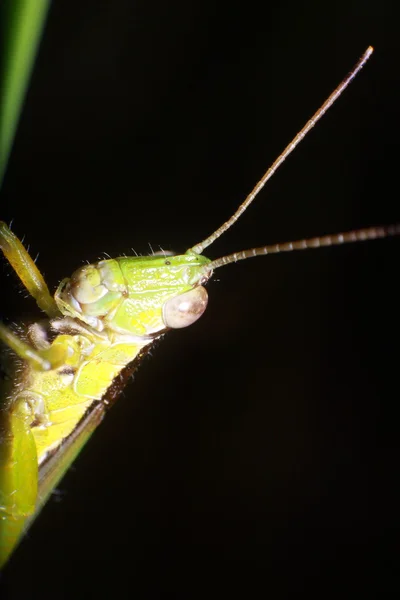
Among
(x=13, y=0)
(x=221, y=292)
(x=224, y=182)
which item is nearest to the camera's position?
(x=13, y=0)

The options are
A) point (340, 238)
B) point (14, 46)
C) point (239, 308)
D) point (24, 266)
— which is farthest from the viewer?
point (239, 308)

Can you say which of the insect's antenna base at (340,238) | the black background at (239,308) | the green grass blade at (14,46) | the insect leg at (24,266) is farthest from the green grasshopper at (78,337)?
the black background at (239,308)

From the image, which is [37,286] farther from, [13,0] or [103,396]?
[13,0]

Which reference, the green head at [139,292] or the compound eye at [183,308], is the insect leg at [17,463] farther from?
the compound eye at [183,308]

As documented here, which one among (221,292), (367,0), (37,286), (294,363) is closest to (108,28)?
(367,0)

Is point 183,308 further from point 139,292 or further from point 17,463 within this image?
point 17,463

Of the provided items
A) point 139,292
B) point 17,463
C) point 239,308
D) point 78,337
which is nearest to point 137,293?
point 139,292

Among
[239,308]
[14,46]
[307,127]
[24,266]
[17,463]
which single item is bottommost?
[17,463]
